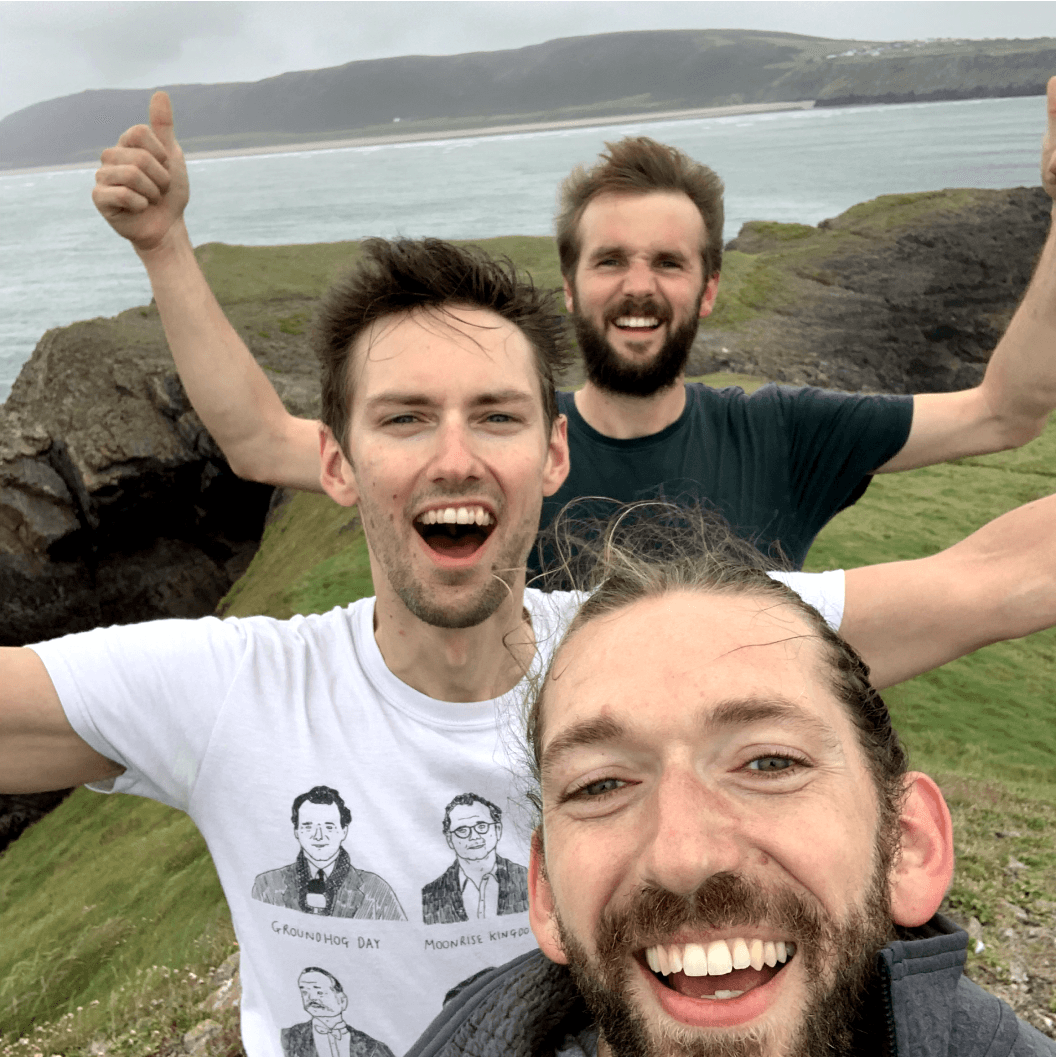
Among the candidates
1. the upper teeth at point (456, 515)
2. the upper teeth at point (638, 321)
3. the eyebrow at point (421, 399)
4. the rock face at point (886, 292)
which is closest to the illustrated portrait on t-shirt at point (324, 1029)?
the upper teeth at point (456, 515)

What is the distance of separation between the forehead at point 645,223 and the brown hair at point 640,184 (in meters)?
0.06

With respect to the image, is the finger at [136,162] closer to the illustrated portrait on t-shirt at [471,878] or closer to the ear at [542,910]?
the illustrated portrait on t-shirt at [471,878]

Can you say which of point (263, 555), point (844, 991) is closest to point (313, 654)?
point (844, 991)

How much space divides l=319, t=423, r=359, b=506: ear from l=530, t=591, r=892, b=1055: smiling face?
1.56m

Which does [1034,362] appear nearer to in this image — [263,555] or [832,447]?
[832,447]

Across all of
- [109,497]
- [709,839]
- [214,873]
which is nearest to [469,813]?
[709,839]

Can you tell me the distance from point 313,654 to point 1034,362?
362 cm

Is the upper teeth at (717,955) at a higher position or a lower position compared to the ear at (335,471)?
lower

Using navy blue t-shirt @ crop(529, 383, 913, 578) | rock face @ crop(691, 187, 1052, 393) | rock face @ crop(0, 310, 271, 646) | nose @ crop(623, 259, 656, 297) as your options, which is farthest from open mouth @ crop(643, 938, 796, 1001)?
rock face @ crop(0, 310, 271, 646)

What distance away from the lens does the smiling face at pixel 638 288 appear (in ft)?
18.2

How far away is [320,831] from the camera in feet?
10.5

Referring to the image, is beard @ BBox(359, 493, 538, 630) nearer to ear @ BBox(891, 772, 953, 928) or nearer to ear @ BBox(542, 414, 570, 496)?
ear @ BBox(542, 414, 570, 496)

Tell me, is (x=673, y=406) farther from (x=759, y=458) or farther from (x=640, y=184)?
(x=640, y=184)

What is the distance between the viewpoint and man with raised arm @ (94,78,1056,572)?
4871 millimetres
